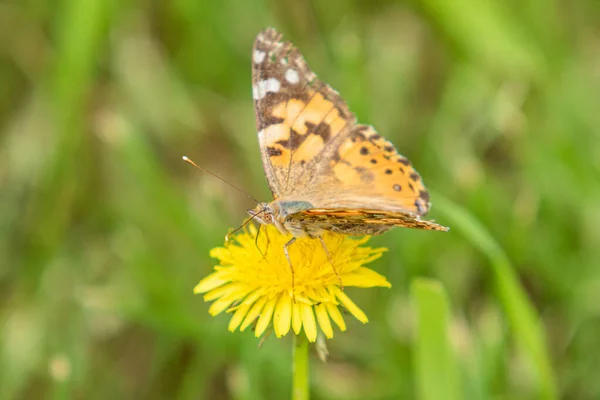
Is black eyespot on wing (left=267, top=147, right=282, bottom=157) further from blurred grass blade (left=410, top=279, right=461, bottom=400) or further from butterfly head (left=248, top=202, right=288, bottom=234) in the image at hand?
blurred grass blade (left=410, top=279, right=461, bottom=400)

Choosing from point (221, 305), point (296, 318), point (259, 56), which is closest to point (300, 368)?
point (296, 318)

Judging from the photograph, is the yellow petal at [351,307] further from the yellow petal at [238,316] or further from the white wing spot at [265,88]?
the white wing spot at [265,88]

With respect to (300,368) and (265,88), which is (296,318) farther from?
(265,88)

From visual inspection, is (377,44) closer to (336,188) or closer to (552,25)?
(552,25)

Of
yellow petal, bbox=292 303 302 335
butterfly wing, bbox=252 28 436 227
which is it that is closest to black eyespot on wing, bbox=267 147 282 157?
butterfly wing, bbox=252 28 436 227

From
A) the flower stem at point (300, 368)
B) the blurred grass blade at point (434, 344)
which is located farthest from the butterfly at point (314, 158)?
the flower stem at point (300, 368)

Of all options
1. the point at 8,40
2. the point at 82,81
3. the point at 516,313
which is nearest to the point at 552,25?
the point at 516,313
